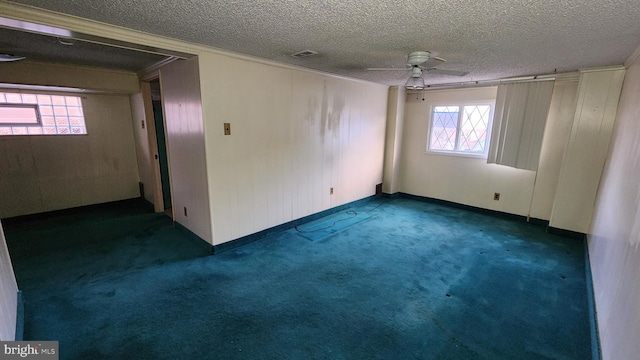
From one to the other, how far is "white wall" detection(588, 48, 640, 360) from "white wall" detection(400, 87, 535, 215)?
132 cm

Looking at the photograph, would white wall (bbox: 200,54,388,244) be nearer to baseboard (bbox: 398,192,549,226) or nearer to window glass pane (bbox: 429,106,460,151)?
window glass pane (bbox: 429,106,460,151)

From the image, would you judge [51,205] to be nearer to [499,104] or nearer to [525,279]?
[525,279]

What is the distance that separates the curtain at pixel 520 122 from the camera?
3898mm

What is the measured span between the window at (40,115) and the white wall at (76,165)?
109 millimetres

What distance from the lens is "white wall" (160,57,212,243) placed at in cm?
299

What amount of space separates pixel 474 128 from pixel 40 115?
696 centimetres

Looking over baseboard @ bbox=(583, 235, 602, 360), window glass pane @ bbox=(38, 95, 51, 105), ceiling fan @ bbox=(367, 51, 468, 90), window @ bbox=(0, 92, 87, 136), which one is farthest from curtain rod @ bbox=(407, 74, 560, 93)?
window glass pane @ bbox=(38, 95, 51, 105)

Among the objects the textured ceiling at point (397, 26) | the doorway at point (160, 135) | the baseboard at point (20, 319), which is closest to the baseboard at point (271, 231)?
the baseboard at point (20, 319)

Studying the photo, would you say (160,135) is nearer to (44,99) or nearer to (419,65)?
(44,99)

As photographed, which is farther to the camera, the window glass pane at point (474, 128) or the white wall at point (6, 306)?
the window glass pane at point (474, 128)

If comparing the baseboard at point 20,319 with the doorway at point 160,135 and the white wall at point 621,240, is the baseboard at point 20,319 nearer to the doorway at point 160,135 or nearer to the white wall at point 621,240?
the doorway at point 160,135

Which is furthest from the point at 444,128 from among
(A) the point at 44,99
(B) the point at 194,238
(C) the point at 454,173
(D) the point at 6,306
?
(A) the point at 44,99

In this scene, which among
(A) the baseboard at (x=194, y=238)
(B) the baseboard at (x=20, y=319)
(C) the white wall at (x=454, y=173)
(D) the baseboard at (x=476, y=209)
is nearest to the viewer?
(B) the baseboard at (x=20, y=319)

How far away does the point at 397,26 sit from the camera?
81.0 inches
